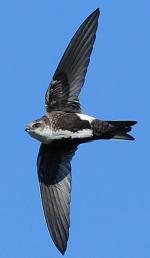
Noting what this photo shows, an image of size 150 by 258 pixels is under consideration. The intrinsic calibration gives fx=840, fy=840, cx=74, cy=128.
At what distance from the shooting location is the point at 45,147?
7.83m

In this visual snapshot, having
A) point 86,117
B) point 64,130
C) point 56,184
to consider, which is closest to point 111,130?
point 86,117

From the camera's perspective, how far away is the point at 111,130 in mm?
7301

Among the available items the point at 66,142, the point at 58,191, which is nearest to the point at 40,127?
the point at 66,142

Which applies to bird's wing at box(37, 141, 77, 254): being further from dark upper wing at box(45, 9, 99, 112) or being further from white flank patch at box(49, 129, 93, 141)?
dark upper wing at box(45, 9, 99, 112)

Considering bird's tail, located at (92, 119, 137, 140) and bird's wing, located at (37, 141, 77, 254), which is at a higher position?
bird's tail, located at (92, 119, 137, 140)

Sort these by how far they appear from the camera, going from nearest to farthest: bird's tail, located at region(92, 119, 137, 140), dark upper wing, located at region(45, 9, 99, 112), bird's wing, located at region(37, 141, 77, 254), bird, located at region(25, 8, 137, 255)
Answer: bird's tail, located at region(92, 119, 137, 140), bird, located at region(25, 8, 137, 255), bird's wing, located at region(37, 141, 77, 254), dark upper wing, located at region(45, 9, 99, 112)

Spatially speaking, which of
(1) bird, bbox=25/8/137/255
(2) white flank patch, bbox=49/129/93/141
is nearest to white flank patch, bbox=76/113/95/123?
(1) bird, bbox=25/8/137/255

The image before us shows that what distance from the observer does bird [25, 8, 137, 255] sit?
7.37 metres

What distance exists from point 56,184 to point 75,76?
1.04m

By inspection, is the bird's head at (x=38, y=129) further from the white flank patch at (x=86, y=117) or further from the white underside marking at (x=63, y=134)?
the white flank patch at (x=86, y=117)

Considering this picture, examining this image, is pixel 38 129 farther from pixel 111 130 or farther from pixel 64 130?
pixel 111 130

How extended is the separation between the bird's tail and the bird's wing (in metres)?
0.41

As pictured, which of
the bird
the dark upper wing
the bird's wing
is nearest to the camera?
the bird

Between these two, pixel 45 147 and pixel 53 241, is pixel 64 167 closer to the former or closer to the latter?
pixel 45 147
